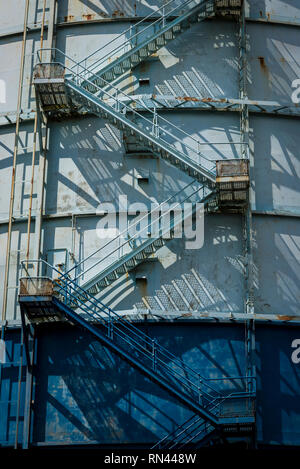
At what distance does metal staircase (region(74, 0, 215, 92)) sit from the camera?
2048 cm

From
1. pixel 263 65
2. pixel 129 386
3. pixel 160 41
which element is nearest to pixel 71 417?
pixel 129 386

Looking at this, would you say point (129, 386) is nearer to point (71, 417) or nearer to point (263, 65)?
point (71, 417)

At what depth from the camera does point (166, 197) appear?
19.9 metres

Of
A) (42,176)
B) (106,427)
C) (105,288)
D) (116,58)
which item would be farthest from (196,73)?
(106,427)

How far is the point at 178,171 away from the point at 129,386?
17.0 ft

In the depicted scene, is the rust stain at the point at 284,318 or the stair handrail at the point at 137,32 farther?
the stair handrail at the point at 137,32

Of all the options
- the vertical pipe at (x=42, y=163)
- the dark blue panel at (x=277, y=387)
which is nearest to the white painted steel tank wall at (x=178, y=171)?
the vertical pipe at (x=42, y=163)

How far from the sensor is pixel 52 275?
768 inches

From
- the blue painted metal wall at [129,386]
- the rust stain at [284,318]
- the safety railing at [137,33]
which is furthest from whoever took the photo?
the safety railing at [137,33]

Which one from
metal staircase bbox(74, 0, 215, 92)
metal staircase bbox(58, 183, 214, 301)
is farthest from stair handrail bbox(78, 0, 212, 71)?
metal staircase bbox(58, 183, 214, 301)

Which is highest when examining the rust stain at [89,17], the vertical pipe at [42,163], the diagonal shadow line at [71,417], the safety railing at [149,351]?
the rust stain at [89,17]

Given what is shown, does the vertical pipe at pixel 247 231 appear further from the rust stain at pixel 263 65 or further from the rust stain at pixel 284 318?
the rust stain at pixel 284 318

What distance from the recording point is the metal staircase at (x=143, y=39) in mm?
20484

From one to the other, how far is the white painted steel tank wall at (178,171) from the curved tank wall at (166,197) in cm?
3
